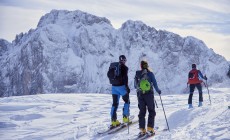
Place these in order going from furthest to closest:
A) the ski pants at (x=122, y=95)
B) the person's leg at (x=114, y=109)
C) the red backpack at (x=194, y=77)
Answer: the red backpack at (x=194, y=77) → the person's leg at (x=114, y=109) → the ski pants at (x=122, y=95)

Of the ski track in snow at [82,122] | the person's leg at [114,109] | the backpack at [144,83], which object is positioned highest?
the backpack at [144,83]

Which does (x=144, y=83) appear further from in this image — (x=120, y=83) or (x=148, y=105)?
(x=120, y=83)

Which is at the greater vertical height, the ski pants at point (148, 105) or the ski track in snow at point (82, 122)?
the ski pants at point (148, 105)

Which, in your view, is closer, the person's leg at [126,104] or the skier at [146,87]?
the skier at [146,87]

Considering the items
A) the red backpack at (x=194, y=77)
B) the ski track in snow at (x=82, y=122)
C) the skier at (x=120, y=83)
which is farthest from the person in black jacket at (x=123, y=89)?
the red backpack at (x=194, y=77)

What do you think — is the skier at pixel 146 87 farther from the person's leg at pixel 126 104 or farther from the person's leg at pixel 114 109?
the person's leg at pixel 114 109

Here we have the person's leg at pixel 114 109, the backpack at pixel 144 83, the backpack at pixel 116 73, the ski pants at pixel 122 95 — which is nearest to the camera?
the backpack at pixel 144 83

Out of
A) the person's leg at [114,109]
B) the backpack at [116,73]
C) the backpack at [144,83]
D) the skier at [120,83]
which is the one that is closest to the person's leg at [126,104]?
the skier at [120,83]

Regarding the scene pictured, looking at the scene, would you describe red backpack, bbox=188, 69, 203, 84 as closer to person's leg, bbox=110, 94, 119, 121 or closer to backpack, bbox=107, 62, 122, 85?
person's leg, bbox=110, 94, 119, 121

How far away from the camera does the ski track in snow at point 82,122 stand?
8.58 metres

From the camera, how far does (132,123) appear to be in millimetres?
10938

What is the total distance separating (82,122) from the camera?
511 inches

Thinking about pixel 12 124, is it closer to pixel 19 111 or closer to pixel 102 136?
pixel 19 111

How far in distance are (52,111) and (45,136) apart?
4.39m
